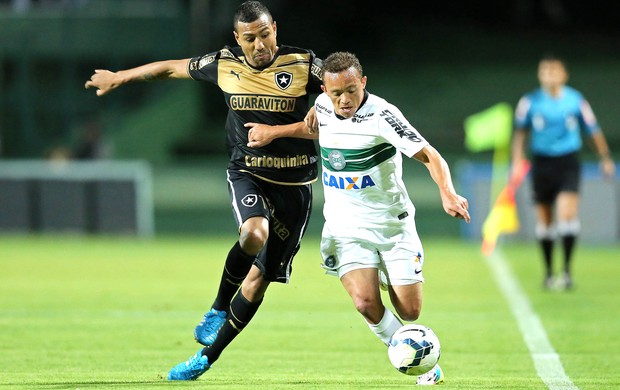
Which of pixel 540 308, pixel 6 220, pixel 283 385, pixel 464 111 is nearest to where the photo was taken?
pixel 283 385

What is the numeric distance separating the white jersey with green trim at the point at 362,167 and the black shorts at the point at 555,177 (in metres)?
6.49

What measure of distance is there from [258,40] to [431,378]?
237 cm

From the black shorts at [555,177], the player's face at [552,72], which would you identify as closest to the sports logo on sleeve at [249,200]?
the player's face at [552,72]

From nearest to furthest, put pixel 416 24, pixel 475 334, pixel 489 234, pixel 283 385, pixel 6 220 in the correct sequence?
1. pixel 283 385
2. pixel 475 334
3. pixel 489 234
4. pixel 6 220
5. pixel 416 24

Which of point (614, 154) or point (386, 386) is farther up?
point (386, 386)

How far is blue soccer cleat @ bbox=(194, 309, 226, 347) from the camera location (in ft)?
25.7

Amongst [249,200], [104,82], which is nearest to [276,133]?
[249,200]

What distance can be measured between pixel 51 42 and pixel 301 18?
673 centimetres

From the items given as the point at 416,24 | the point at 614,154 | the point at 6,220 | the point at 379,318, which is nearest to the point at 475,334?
the point at 379,318

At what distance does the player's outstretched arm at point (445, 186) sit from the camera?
21.1 feet

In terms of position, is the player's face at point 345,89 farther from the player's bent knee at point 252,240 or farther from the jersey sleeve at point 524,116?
the jersey sleeve at point 524,116

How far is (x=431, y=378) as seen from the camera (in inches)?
286

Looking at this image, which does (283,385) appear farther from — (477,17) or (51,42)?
(477,17)

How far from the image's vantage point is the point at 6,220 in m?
21.2
